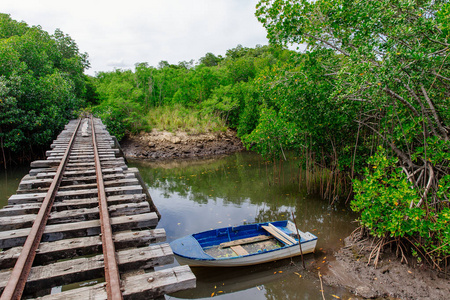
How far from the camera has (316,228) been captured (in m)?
8.65

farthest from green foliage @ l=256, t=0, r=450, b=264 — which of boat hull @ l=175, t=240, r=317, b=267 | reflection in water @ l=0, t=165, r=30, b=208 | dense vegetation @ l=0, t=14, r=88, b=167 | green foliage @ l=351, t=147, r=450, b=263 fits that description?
dense vegetation @ l=0, t=14, r=88, b=167

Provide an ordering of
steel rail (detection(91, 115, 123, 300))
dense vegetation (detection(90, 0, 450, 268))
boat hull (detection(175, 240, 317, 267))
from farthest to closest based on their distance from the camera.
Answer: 1. boat hull (detection(175, 240, 317, 267))
2. dense vegetation (detection(90, 0, 450, 268))
3. steel rail (detection(91, 115, 123, 300))

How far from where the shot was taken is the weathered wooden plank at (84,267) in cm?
284

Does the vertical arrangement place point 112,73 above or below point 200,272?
above

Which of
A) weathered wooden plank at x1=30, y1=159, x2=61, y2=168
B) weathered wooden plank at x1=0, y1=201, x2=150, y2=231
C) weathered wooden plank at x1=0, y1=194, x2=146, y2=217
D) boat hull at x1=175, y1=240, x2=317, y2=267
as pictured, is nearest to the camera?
weathered wooden plank at x1=0, y1=201, x2=150, y2=231

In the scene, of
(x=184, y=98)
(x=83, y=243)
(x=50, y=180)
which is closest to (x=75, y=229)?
(x=83, y=243)

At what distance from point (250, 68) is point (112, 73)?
54.9 feet

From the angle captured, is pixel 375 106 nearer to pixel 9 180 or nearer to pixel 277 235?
pixel 277 235

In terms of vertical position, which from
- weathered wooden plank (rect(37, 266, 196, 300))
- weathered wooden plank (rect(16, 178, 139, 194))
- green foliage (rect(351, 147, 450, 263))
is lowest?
green foliage (rect(351, 147, 450, 263))

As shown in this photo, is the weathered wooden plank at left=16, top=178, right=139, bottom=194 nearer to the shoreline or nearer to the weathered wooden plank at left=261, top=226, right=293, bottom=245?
the weathered wooden plank at left=261, top=226, right=293, bottom=245

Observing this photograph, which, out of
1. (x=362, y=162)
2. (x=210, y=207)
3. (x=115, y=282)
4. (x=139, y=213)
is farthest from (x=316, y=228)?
(x=115, y=282)

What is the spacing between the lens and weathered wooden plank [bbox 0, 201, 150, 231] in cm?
391

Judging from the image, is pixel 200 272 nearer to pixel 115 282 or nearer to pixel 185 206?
pixel 115 282

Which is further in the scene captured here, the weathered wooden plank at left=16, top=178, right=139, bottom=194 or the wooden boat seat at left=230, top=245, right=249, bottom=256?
the wooden boat seat at left=230, top=245, right=249, bottom=256
